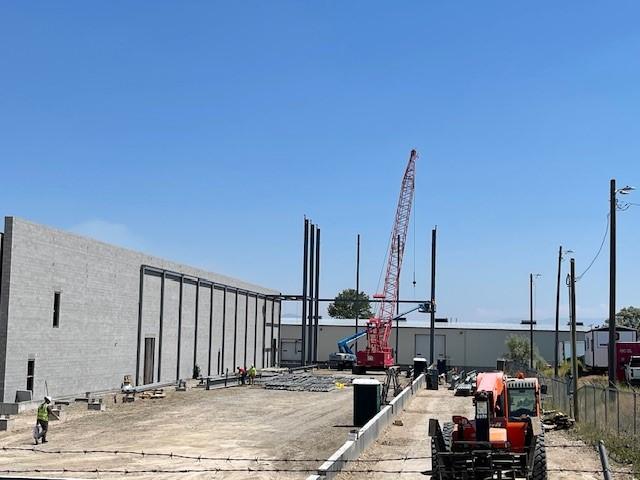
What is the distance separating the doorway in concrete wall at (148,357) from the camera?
1876 inches

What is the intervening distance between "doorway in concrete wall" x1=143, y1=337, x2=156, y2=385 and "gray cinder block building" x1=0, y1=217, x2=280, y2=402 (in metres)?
0.06

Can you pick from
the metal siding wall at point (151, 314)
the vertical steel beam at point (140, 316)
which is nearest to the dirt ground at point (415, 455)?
the vertical steel beam at point (140, 316)

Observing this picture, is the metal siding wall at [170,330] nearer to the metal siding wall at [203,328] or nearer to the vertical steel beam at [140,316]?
the vertical steel beam at [140,316]

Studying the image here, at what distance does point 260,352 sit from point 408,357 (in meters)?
24.9

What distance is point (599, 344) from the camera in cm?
6244

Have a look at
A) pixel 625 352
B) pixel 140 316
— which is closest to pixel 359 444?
pixel 140 316

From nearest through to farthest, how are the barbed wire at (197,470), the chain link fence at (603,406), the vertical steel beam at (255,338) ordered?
1. the barbed wire at (197,470)
2. the chain link fence at (603,406)
3. the vertical steel beam at (255,338)

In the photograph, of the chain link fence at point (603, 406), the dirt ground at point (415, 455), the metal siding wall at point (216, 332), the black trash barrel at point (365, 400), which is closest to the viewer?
the dirt ground at point (415, 455)

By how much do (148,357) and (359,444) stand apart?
96.3 feet

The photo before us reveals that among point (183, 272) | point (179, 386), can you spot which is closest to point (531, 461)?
point (179, 386)

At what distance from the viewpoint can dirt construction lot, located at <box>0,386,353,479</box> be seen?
19875 millimetres

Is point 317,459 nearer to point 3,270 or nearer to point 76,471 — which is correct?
point 76,471

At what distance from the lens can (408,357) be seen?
94938 millimetres

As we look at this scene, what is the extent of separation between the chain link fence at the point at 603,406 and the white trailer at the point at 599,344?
2119 cm
